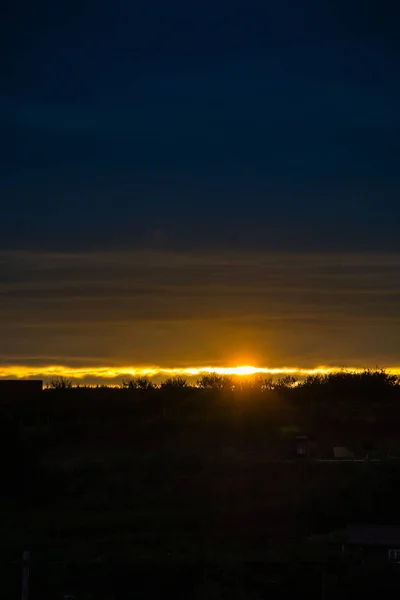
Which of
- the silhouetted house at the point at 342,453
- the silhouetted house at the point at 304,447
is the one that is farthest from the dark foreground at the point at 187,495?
the silhouetted house at the point at 342,453

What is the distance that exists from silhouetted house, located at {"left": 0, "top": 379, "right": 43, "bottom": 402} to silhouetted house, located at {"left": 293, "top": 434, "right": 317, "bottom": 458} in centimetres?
1825

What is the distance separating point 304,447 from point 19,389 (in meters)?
22.4

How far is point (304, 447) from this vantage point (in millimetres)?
47531

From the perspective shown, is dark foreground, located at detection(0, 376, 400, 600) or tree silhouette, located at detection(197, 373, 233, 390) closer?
dark foreground, located at detection(0, 376, 400, 600)

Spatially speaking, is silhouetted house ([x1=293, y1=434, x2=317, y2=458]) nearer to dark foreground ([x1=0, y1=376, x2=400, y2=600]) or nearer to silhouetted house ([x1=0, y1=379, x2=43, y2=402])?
dark foreground ([x1=0, y1=376, x2=400, y2=600])

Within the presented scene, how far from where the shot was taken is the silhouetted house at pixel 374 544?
29750 mm

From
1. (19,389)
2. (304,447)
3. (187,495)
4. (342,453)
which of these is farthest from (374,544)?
(19,389)

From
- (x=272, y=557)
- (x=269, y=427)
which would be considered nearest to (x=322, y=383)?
(x=269, y=427)

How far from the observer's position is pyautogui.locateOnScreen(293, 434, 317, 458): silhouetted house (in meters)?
47.0

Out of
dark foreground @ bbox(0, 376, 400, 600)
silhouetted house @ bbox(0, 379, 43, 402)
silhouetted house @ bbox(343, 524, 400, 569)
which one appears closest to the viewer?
dark foreground @ bbox(0, 376, 400, 600)

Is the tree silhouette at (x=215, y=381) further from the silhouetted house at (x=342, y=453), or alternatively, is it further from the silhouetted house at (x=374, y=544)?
the silhouetted house at (x=374, y=544)

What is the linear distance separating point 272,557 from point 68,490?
46.9ft

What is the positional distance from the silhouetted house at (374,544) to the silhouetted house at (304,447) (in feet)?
43.5

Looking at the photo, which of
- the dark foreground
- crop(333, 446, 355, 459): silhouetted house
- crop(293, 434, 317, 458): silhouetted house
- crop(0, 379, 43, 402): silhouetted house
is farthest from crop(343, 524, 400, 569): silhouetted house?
crop(0, 379, 43, 402): silhouetted house
